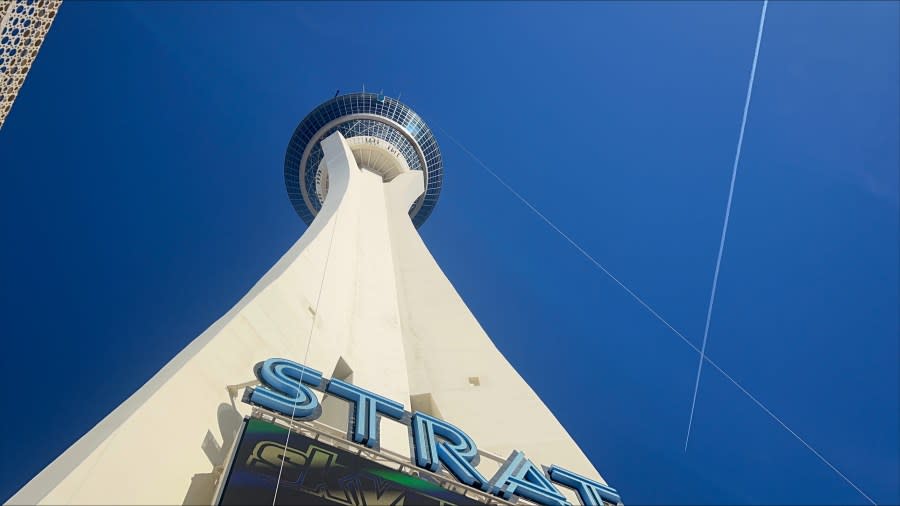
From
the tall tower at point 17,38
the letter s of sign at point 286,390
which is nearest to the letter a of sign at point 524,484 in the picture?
the letter s of sign at point 286,390

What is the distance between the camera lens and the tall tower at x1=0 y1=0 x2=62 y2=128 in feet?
46.5

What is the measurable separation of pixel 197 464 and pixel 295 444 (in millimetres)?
2223

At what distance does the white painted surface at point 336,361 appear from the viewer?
12.7m

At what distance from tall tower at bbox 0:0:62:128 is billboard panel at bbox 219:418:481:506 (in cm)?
933

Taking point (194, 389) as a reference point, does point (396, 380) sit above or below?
above

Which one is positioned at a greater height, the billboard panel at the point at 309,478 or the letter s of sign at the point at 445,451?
the letter s of sign at the point at 445,451

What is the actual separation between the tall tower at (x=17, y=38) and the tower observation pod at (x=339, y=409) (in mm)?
7654

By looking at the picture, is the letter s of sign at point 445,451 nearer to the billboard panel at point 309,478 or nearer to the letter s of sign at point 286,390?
the billboard panel at point 309,478

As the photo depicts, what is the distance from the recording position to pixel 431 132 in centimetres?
6166

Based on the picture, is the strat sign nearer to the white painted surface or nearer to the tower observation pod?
the tower observation pod

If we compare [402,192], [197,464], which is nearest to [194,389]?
[197,464]

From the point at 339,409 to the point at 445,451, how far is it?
25.7 ft

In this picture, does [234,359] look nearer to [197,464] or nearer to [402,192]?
[197,464]

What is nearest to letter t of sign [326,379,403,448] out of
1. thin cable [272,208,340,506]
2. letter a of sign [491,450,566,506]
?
thin cable [272,208,340,506]
